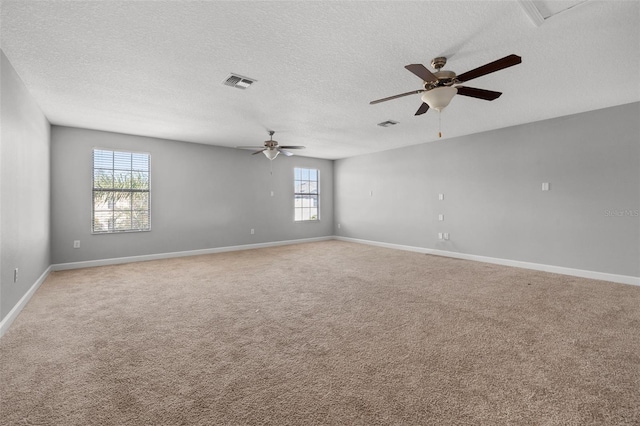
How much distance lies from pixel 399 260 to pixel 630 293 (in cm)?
306

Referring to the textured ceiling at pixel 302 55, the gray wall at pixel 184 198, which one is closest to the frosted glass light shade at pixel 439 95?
the textured ceiling at pixel 302 55

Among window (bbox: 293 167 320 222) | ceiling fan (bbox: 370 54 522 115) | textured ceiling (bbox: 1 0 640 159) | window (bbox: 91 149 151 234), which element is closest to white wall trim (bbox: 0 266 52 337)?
window (bbox: 91 149 151 234)

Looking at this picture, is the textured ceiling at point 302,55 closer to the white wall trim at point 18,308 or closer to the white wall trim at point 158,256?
the white wall trim at point 18,308

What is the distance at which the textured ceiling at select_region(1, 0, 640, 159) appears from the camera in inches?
79.1

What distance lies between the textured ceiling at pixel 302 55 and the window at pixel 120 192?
1.15m

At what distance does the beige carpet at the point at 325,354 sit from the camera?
1508 mm

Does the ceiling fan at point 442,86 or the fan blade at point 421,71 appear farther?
the ceiling fan at point 442,86

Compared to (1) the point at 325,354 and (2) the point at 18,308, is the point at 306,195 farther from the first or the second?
(1) the point at 325,354

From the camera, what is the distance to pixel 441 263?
523 cm

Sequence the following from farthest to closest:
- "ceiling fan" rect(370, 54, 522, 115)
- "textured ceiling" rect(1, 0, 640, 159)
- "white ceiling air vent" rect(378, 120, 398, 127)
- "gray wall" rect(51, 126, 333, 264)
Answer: "gray wall" rect(51, 126, 333, 264) → "white ceiling air vent" rect(378, 120, 398, 127) → "ceiling fan" rect(370, 54, 522, 115) → "textured ceiling" rect(1, 0, 640, 159)

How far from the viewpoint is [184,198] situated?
19.9ft

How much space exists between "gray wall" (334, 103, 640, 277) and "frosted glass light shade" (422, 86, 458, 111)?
317 cm

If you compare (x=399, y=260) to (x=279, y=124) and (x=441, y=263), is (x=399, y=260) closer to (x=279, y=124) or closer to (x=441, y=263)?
(x=441, y=263)

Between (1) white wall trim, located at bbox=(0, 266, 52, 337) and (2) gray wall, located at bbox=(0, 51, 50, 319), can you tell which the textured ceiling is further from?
(1) white wall trim, located at bbox=(0, 266, 52, 337)
